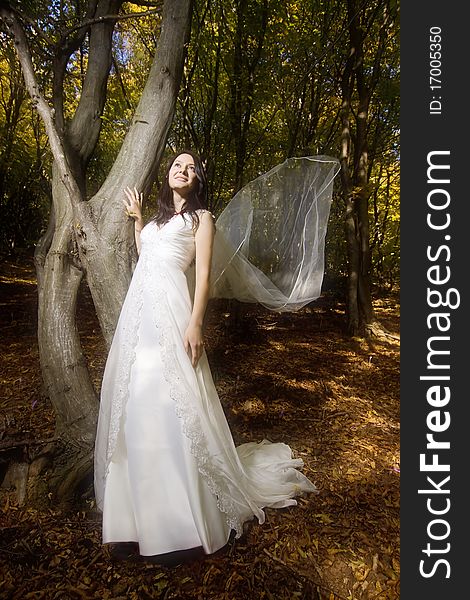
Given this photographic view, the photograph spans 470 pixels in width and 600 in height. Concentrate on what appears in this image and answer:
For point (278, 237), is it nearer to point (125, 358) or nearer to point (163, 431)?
point (125, 358)

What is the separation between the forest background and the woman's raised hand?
0.07 meters

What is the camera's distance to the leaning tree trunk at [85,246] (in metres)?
2.52

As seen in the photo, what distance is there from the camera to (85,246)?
8.26 ft

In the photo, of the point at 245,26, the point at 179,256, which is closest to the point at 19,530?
the point at 179,256

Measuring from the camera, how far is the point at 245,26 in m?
5.69

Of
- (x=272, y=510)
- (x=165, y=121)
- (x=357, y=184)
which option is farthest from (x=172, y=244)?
(x=357, y=184)

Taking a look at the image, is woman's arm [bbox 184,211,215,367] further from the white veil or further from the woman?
the white veil

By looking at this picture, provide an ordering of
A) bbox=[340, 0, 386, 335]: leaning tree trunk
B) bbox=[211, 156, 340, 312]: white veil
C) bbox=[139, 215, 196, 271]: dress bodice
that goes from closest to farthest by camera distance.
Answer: bbox=[139, 215, 196, 271]: dress bodice
bbox=[211, 156, 340, 312]: white veil
bbox=[340, 0, 386, 335]: leaning tree trunk

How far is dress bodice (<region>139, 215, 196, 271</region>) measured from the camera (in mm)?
2340

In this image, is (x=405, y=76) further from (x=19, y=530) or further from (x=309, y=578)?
(x=19, y=530)

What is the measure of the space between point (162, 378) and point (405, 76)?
7.76 ft

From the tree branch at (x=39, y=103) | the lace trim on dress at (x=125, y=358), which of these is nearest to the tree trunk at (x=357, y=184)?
the tree branch at (x=39, y=103)

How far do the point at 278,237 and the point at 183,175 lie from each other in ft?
2.90

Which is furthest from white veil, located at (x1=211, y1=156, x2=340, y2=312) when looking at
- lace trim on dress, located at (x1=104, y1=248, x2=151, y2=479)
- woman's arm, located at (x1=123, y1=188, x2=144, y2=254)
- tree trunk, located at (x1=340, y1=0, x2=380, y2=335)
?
tree trunk, located at (x1=340, y1=0, x2=380, y2=335)
